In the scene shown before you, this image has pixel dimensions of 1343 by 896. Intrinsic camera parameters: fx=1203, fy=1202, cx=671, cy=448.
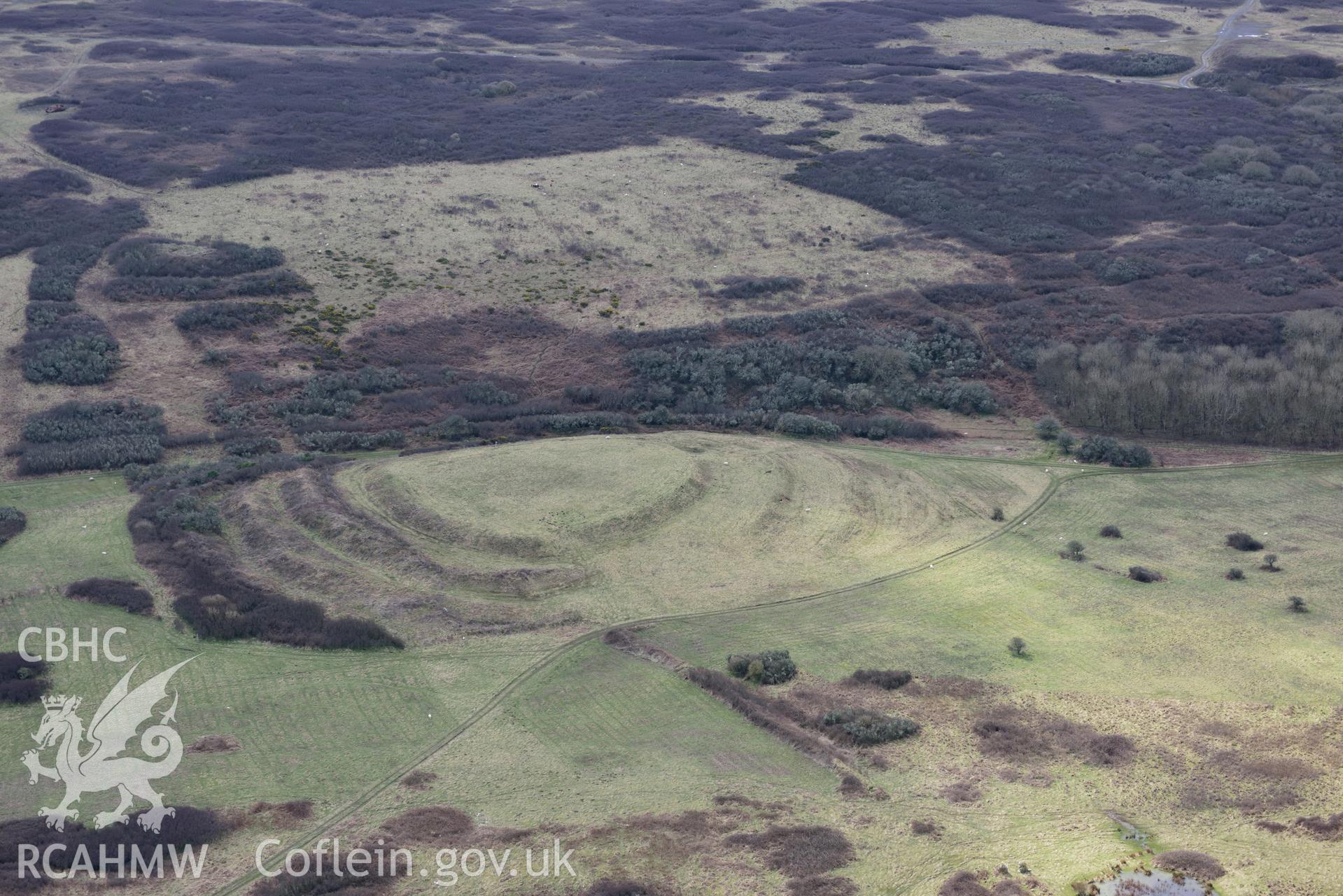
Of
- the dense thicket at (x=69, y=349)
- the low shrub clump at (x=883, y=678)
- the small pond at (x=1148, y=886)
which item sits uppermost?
the dense thicket at (x=69, y=349)

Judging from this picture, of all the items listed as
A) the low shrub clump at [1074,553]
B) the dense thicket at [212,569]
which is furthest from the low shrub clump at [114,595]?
the low shrub clump at [1074,553]

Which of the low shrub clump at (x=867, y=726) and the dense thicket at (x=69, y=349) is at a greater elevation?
the dense thicket at (x=69, y=349)

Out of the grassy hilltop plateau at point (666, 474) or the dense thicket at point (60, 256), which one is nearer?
the grassy hilltop plateau at point (666, 474)

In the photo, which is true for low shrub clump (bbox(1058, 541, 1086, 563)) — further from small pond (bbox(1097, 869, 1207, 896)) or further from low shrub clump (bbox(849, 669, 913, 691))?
small pond (bbox(1097, 869, 1207, 896))

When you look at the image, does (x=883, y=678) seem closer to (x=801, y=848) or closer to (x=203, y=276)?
(x=801, y=848)

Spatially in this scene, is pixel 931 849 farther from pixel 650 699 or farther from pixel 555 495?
pixel 555 495

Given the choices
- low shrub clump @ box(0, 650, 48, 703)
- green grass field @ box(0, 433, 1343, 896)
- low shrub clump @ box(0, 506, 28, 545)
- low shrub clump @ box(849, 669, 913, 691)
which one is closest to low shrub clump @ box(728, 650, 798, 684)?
green grass field @ box(0, 433, 1343, 896)

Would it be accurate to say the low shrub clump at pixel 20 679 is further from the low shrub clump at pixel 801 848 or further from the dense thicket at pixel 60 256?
the dense thicket at pixel 60 256
